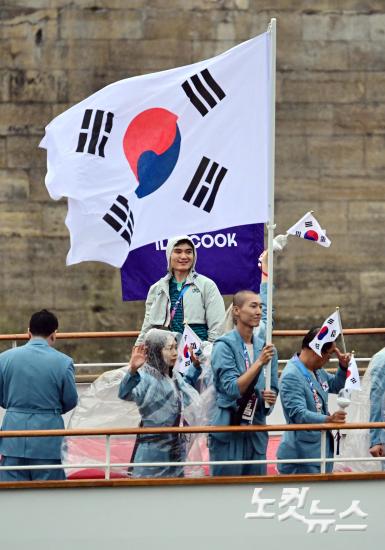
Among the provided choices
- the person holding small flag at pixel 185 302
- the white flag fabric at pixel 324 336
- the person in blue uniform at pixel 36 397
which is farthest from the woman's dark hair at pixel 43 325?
the white flag fabric at pixel 324 336

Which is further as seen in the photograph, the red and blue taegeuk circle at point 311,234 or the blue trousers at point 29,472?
the red and blue taegeuk circle at point 311,234

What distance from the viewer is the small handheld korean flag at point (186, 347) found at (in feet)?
30.1

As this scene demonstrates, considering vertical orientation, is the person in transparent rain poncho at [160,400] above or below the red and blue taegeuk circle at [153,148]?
below

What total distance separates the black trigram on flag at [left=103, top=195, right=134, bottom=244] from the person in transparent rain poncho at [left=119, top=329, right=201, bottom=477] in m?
0.64

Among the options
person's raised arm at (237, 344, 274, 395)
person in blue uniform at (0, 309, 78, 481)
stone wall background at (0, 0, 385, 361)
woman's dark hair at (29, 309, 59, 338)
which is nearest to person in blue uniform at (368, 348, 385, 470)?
person's raised arm at (237, 344, 274, 395)

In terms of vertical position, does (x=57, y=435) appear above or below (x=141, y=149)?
below

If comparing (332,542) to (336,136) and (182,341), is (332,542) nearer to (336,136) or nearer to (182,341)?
(182,341)

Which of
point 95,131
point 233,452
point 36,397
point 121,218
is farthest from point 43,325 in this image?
point 233,452

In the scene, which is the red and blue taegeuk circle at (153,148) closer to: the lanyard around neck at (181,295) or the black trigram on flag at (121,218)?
the black trigram on flag at (121,218)

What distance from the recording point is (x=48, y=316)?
8.95 meters

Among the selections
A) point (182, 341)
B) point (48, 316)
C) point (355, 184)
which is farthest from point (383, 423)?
point (355, 184)

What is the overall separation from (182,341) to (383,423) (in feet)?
4.18

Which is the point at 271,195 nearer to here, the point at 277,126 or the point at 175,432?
the point at 175,432

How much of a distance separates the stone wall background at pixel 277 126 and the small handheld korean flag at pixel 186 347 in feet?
23.0
